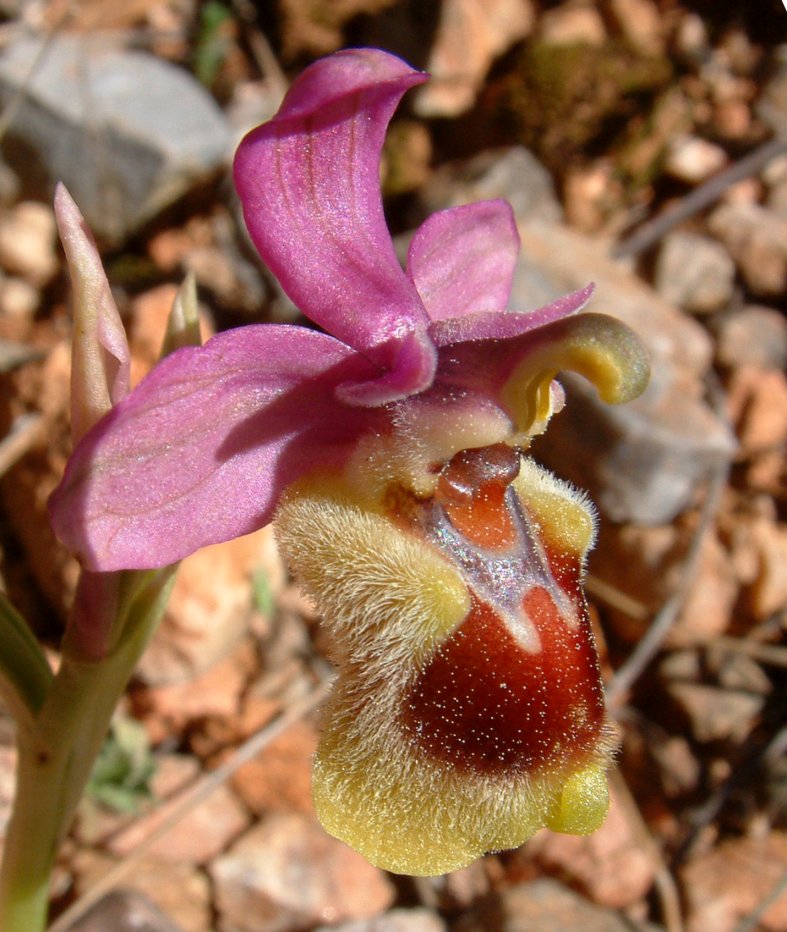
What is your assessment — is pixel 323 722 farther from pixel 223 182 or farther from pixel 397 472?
pixel 223 182

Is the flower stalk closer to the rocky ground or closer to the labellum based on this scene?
the labellum

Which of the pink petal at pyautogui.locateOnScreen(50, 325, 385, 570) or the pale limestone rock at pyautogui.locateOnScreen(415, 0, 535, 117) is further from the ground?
A: the pink petal at pyautogui.locateOnScreen(50, 325, 385, 570)

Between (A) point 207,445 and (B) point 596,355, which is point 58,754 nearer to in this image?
(A) point 207,445

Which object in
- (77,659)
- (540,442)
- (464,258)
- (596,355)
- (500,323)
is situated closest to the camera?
(596,355)

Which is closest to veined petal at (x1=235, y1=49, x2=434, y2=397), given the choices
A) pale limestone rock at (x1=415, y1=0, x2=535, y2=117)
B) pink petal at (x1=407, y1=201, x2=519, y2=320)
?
pink petal at (x1=407, y1=201, x2=519, y2=320)

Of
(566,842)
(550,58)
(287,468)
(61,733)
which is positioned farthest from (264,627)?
(550,58)

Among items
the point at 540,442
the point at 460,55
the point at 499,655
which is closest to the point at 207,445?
the point at 499,655
